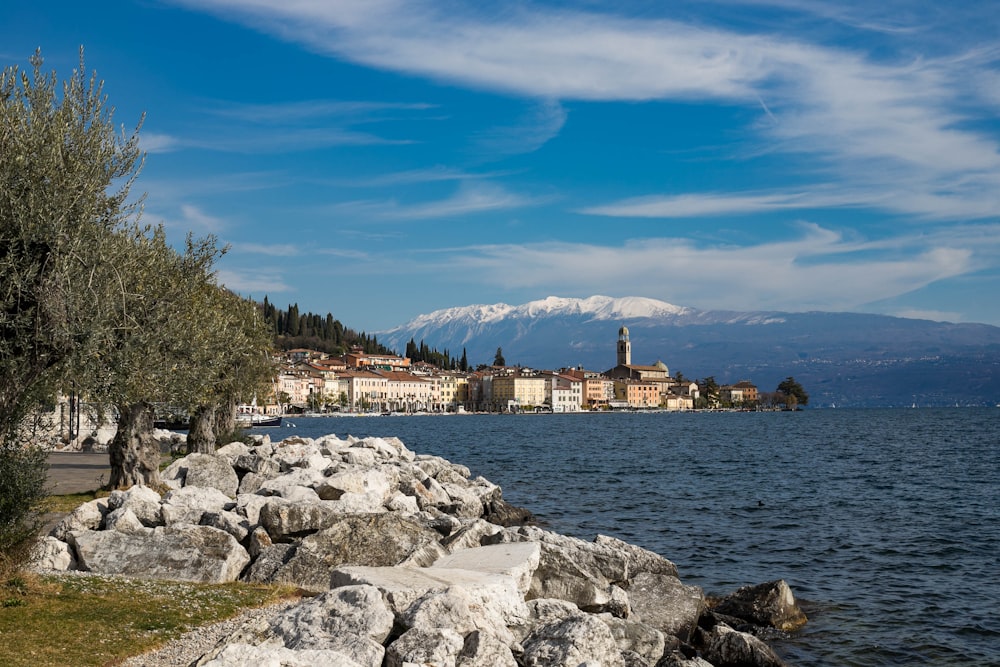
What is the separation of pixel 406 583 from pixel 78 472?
71.4 feet

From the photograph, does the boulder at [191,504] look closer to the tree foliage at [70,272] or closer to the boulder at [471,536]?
the tree foliage at [70,272]

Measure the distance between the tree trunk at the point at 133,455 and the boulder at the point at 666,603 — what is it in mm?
12466

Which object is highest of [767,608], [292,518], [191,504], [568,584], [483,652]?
[191,504]

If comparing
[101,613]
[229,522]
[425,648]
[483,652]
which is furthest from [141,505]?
[483,652]

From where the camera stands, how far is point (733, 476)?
4281 cm

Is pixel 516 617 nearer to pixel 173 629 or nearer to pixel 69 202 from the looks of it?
pixel 173 629

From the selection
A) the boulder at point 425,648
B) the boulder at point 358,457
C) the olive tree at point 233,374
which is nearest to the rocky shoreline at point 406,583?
the boulder at point 425,648

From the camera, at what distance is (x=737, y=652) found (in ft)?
41.6

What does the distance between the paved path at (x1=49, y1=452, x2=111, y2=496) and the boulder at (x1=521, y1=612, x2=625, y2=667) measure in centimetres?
1269

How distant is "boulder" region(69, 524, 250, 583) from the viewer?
1295cm

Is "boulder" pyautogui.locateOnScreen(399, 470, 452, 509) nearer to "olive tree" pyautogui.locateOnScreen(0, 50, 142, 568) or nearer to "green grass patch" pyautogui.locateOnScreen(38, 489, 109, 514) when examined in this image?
"green grass patch" pyautogui.locateOnScreen(38, 489, 109, 514)

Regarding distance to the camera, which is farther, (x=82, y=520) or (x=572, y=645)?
(x=82, y=520)

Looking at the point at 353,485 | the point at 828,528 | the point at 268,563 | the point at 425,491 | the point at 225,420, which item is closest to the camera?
the point at 268,563

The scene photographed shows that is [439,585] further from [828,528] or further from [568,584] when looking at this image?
[828,528]
